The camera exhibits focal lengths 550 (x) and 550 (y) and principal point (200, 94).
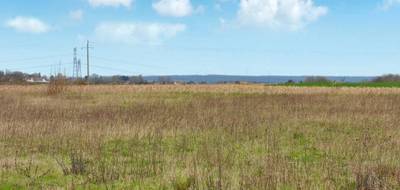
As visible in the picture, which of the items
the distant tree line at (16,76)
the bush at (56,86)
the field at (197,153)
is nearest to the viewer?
the field at (197,153)

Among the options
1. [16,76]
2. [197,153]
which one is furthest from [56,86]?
[16,76]

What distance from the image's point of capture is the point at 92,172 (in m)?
8.73

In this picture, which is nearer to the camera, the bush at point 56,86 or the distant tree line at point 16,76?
the bush at point 56,86

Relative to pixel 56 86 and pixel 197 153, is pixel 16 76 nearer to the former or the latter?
pixel 56 86

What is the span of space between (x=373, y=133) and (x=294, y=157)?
4.90 metres

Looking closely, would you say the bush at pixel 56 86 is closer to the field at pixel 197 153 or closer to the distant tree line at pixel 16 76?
the field at pixel 197 153

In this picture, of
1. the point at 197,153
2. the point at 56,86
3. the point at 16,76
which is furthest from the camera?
the point at 16,76

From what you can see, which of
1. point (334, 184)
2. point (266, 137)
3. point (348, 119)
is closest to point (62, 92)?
point (348, 119)

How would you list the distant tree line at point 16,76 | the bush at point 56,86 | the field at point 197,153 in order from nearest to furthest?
1. the field at point 197,153
2. the bush at point 56,86
3. the distant tree line at point 16,76

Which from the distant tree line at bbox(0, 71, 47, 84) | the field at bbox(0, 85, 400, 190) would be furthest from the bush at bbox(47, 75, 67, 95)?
the distant tree line at bbox(0, 71, 47, 84)

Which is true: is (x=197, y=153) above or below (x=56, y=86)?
below

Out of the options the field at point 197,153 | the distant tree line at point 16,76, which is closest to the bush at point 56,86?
the field at point 197,153

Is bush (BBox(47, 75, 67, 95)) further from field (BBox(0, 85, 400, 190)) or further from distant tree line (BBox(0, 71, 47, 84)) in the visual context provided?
distant tree line (BBox(0, 71, 47, 84))

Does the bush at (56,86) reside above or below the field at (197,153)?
above
